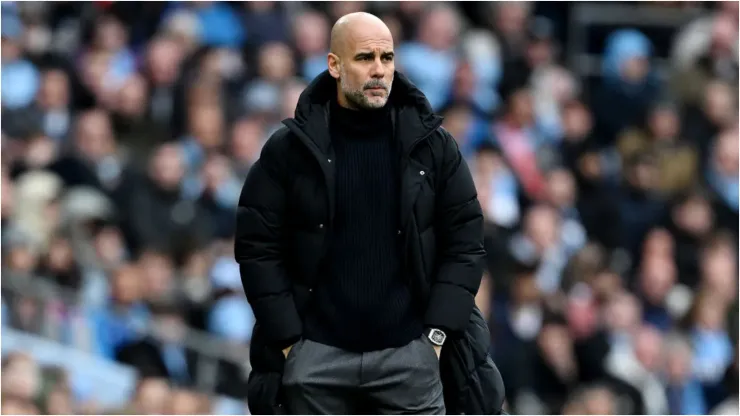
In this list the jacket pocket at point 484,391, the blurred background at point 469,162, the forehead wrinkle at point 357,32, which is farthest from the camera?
the blurred background at point 469,162

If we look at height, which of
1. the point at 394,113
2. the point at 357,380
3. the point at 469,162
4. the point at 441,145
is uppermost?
the point at 394,113

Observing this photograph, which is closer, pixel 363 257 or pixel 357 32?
pixel 357 32

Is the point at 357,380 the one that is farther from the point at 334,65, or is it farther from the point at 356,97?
the point at 334,65

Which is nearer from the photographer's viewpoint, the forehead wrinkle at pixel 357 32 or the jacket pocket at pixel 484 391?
the forehead wrinkle at pixel 357 32

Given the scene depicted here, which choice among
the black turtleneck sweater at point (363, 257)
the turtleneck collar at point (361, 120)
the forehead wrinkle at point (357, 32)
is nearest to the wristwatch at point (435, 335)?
the black turtleneck sweater at point (363, 257)

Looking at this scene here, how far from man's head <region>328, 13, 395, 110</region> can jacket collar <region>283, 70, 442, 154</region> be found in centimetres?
12

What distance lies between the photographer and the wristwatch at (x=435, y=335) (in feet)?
20.3

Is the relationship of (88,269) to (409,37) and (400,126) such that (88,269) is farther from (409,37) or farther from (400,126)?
(400,126)

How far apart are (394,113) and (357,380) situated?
37.5 inches

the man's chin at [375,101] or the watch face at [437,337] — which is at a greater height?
the man's chin at [375,101]

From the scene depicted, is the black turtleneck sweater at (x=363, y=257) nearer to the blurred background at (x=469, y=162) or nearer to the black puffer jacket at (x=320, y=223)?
the black puffer jacket at (x=320, y=223)

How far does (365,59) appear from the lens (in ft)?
19.9

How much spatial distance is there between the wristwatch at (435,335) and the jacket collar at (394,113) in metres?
0.65

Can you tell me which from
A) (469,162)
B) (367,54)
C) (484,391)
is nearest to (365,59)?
(367,54)
